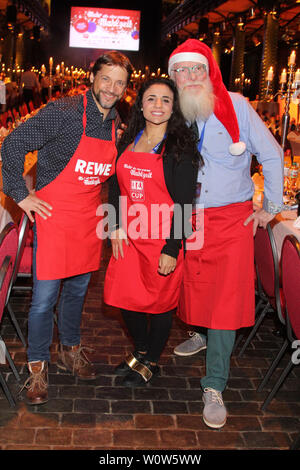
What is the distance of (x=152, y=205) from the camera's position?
259 centimetres

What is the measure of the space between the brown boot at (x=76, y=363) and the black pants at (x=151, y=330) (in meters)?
0.31

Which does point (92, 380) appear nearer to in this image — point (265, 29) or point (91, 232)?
point (91, 232)

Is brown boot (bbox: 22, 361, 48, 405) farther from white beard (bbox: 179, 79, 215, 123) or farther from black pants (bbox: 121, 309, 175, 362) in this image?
white beard (bbox: 179, 79, 215, 123)

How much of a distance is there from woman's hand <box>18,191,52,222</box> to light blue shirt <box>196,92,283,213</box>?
765mm

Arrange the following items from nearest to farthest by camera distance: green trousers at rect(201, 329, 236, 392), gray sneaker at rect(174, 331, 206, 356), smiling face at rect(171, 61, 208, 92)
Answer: smiling face at rect(171, 61, 208, 92) → green trousers at rect(201, 329, 236, 392) → gray sneaker at rect(174, 331, 206, 356)

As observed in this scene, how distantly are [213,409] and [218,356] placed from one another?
273mm

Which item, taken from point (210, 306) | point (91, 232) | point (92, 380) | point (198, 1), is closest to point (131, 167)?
point (91, 232)

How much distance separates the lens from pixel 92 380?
9.75 feet

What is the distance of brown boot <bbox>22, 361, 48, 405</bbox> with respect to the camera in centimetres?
267

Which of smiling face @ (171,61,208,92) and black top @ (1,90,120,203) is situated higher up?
smiling face @ (171,61,208,92)

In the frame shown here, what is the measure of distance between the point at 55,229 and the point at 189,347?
4.33 feet

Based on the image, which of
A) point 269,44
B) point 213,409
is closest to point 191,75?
point 213,409

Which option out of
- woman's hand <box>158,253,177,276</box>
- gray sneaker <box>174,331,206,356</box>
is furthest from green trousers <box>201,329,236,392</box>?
gray sneaker <box>174,331,206,356</box>

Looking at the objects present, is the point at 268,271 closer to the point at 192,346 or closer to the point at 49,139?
Result: the point at 192,346
